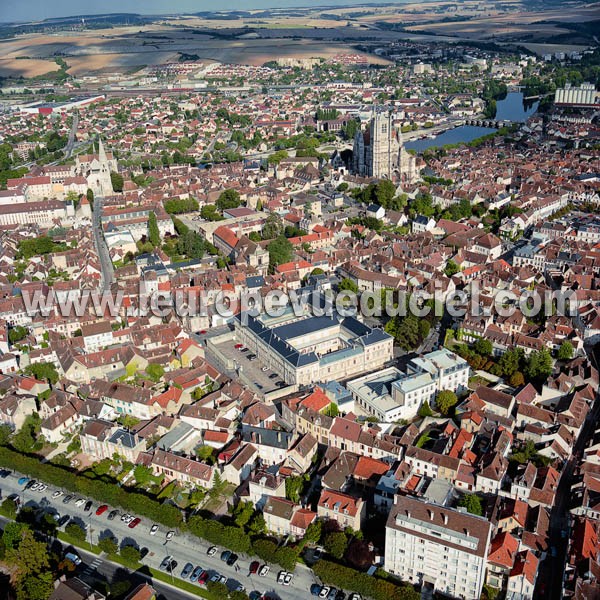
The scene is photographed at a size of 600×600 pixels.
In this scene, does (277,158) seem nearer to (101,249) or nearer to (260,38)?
(101,249)

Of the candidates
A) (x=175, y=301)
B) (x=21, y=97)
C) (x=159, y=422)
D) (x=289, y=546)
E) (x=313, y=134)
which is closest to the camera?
(x=289, y=546)

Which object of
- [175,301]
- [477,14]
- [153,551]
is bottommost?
[153,551]

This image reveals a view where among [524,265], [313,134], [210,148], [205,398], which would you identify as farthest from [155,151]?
[205,398]

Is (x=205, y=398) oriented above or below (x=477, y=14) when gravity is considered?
below

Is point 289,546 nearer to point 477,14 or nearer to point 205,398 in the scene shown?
point 205,398

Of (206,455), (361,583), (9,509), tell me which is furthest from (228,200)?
(361,583)

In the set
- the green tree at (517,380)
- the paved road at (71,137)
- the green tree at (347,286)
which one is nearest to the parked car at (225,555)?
the green tree at (517,380)

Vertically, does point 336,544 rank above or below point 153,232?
below
